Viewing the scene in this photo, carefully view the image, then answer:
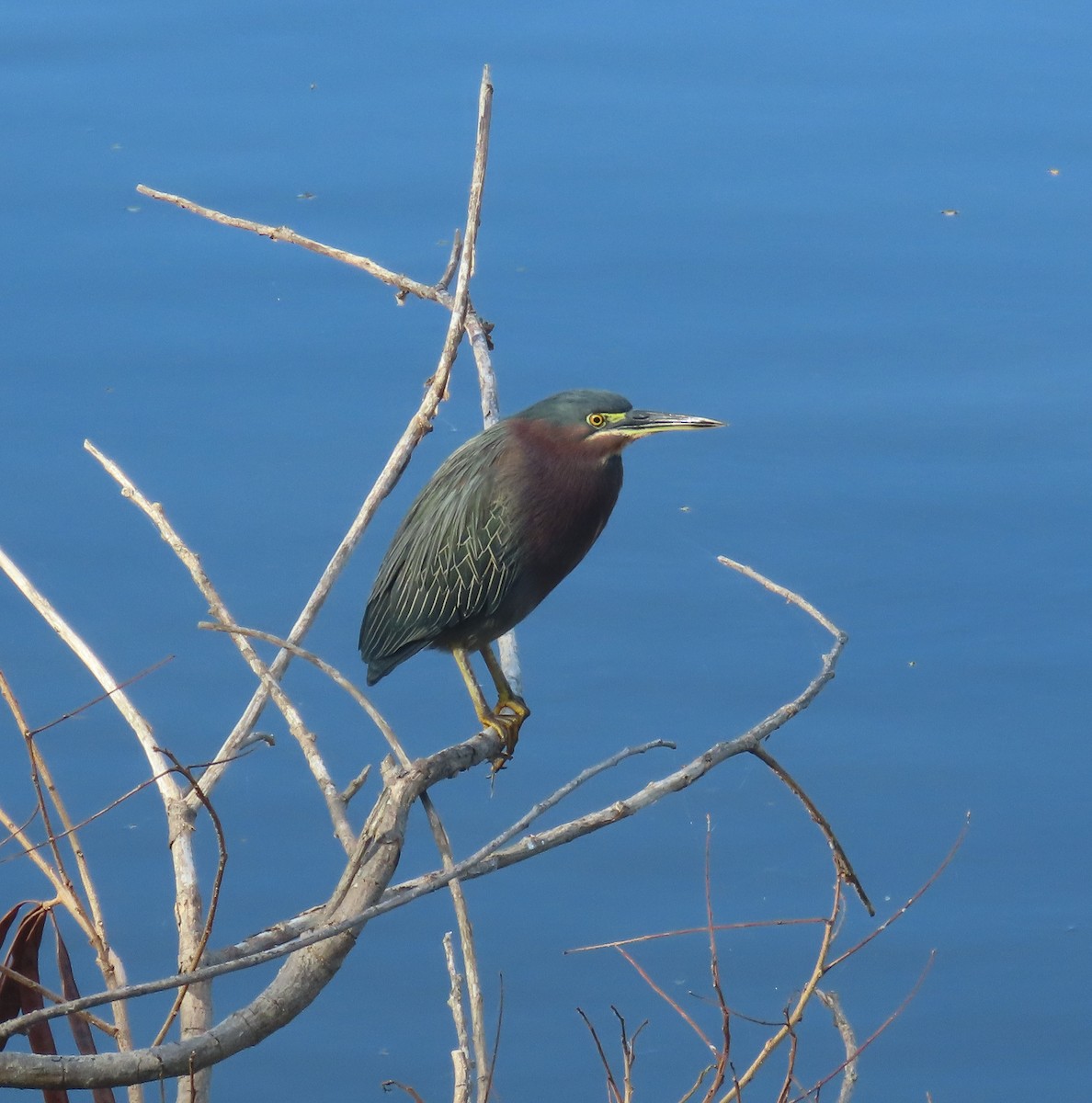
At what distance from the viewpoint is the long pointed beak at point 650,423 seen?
6.47 feet

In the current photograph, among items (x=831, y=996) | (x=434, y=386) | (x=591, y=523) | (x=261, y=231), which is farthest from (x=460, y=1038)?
(x=261, y=231)

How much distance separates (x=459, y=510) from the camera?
2180 millimetres

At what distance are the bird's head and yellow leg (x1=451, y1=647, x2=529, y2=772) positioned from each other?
0.42m

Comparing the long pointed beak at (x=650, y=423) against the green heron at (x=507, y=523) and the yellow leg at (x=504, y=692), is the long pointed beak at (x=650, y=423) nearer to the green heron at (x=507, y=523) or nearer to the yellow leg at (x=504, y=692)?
the green heron at (x=507, y=523)

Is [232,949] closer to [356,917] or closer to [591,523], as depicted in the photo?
[356,917]

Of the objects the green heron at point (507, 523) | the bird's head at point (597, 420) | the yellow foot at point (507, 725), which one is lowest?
the yellow foot at point (507, 725)

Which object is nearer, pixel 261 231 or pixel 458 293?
pixel 458 293

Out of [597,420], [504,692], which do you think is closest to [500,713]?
[504,692]

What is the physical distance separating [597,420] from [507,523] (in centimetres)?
20

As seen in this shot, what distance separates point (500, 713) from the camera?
229 cm

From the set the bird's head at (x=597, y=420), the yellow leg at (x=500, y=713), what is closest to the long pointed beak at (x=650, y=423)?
the bird's head at (x=597, y=420)

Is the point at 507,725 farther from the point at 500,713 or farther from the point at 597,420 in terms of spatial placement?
the point at 597,420

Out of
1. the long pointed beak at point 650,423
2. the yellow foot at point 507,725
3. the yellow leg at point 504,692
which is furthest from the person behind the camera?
the yellow leg at point 504,692

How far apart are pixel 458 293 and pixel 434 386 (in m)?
0.13
